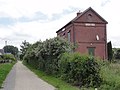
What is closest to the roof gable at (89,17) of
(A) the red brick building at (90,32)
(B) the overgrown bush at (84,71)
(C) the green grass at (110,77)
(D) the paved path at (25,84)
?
(A) the red brick building at (90,32)

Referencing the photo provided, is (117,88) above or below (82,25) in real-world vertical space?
below

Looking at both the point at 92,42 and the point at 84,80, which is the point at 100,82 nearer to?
the point at 84,80

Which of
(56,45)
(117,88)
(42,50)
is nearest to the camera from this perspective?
(117,88)

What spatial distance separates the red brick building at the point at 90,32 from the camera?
171 ft

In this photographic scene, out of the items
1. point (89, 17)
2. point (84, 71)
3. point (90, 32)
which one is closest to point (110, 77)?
point (84, 71)

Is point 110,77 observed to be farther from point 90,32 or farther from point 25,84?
point 90,32

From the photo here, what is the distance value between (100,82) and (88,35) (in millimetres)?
34243

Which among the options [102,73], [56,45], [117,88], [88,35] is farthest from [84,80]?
[88,35]

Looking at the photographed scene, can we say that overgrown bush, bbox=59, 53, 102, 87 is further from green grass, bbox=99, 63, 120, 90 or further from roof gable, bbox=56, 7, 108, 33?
roof gable, bbox=56, 7, 108, 33

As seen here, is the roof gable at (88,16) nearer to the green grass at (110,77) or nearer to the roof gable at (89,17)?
the roof gable at (89,17)

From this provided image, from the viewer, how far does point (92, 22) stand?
52.8 metres

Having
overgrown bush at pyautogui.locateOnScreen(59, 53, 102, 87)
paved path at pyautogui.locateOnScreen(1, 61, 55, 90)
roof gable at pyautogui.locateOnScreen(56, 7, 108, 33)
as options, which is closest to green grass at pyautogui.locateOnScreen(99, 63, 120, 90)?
overgrown bush at pyautogui.locateOnScreen(59, 53, 102, 87)

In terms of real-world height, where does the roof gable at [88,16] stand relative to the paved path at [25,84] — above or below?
above

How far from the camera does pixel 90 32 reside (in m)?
52.8
